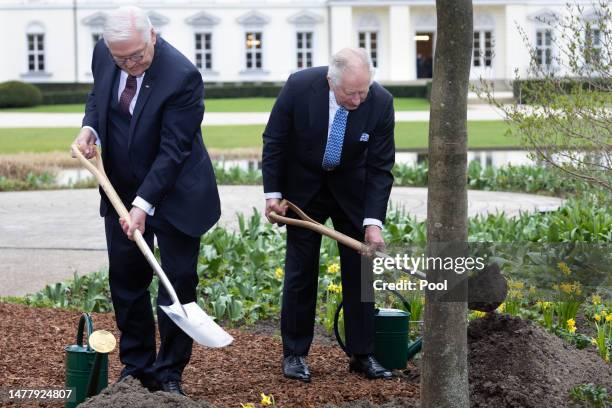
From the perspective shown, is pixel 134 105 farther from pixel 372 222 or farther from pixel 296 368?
pixel 296 368

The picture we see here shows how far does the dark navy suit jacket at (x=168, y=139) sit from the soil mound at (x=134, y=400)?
88 cm

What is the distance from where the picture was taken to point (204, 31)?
2178 inches

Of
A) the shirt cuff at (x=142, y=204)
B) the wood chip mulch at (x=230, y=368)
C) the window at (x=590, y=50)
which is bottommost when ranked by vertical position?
the wood chip mulch at (x=230, y=368)

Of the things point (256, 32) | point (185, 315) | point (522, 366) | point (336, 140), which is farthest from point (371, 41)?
point (185, 315)

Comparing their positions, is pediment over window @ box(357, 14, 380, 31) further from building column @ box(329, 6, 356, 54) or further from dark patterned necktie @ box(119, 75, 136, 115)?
dark patterned necktie @ box(119, 75, 136, 115)

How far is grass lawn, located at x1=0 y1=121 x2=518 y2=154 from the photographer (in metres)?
20.6

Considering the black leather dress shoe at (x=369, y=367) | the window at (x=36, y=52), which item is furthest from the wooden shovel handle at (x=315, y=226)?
the window at (x=36, y=52)

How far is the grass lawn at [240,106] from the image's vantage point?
37.2 m

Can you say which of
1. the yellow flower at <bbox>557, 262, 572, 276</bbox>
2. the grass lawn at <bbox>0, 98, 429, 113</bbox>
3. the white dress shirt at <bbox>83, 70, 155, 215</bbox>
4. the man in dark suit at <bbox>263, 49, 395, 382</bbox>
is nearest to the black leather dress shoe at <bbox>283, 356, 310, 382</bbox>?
the man in dark suit at <bbox>263, 49, 395, 382</bbox>

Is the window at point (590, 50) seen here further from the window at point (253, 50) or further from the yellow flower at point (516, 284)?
the window at point (253, 50)

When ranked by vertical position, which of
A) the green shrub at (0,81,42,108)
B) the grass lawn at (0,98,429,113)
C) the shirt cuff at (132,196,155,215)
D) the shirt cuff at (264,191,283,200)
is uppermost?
the green shrub at (0,81,42,108)

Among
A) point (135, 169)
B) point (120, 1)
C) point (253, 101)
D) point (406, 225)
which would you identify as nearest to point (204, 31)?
point (120, 1)

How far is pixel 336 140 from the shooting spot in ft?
16.0

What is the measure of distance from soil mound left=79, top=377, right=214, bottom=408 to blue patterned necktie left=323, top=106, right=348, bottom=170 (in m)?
1.49
